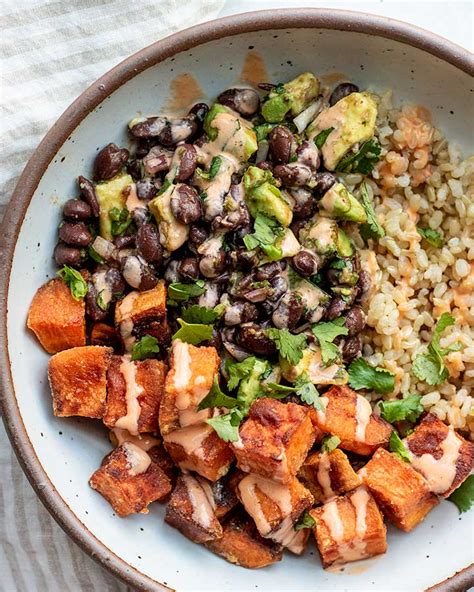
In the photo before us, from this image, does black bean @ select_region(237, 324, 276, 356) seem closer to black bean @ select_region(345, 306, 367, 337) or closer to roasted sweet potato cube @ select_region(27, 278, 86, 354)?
black bean @ select_region(345, 306, 367, 337)

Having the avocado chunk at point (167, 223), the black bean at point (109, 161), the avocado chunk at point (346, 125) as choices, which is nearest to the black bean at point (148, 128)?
the black bean at point (109, 161)

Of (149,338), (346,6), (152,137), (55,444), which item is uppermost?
(346,6)

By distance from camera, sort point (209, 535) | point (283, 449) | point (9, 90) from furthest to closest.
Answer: point (9, 90), point (209, 535), point (283, 449)

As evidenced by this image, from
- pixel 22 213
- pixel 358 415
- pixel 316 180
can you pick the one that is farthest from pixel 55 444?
pixel 316 180

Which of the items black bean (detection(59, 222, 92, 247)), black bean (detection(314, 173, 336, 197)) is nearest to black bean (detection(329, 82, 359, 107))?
black bean (detection(314, 173, 336, 197))

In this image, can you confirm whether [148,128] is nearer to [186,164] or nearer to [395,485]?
[186,164]

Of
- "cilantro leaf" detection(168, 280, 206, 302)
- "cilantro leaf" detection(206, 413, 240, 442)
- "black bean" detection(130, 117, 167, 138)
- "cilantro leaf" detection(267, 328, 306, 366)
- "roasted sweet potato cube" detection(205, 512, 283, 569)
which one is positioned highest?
"black bean" detection(130, 117, 167, 138)

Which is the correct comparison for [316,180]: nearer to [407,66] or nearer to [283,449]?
[407,66]

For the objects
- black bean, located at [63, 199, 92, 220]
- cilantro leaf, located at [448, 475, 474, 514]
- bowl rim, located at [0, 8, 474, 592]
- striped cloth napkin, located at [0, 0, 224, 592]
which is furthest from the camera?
striped cloth napkin, located at [0, 0, 224, 592]
